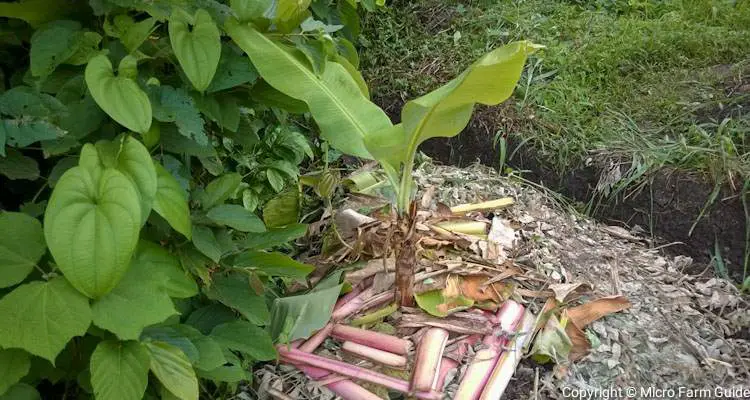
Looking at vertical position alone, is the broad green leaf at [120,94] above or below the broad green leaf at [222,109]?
above

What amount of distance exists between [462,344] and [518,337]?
0.16 m

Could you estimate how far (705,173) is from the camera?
274 cm

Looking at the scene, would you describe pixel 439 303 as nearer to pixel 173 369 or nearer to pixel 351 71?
pixel 351 71

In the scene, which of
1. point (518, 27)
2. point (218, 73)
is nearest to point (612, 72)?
point (518, 27)

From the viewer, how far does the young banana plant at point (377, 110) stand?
59.9 inches

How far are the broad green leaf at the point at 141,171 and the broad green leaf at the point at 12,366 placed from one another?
353 mm

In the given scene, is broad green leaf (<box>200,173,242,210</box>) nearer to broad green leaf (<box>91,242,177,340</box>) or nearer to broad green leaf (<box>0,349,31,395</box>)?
broad green leaf (<box>91,242,177,340</box>)

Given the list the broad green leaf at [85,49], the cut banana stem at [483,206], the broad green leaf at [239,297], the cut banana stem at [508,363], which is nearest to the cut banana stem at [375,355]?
the cut banana stem at [508,363]

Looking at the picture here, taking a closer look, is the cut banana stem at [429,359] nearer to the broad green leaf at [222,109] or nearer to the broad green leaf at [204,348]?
the broad green leaf at [204,348]

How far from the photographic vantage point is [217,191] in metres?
1.54

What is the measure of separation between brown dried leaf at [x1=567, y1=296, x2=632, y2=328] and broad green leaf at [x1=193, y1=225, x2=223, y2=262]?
1.12 m

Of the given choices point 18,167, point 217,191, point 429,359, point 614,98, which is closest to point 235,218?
point 217,191

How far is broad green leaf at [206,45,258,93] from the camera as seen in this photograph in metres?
1.44

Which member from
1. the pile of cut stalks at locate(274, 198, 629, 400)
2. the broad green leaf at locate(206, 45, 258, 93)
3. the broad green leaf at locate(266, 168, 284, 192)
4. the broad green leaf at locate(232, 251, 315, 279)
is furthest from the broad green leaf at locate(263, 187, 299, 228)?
the broad green leaf at locate(206, 45, 258, 93)
